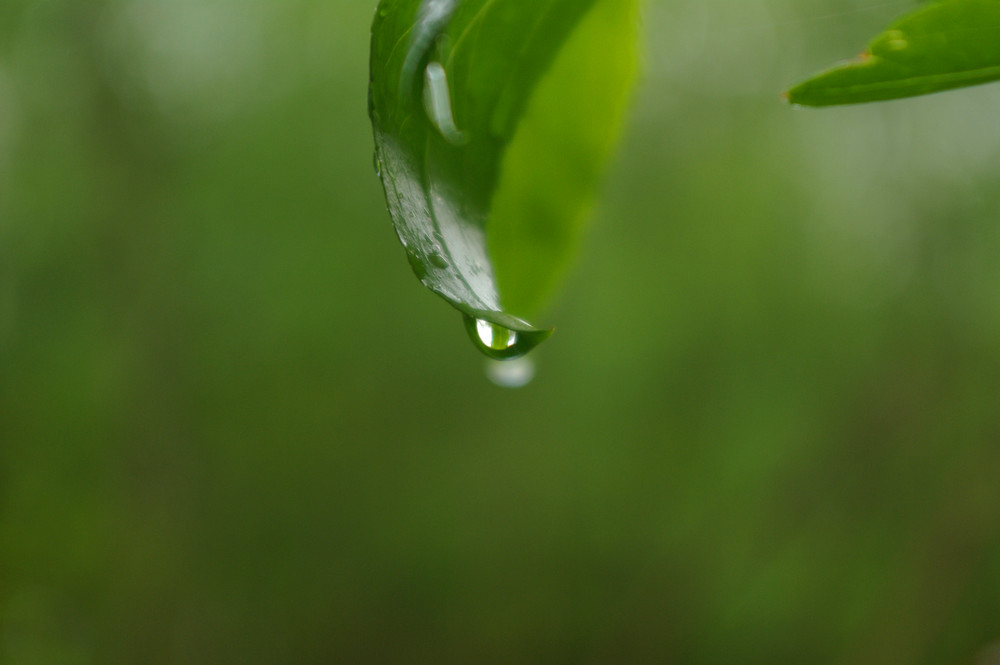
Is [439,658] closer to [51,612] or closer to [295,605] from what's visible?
[295,605]

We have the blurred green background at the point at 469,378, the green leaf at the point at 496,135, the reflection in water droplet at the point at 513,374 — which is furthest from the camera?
the blurred green background at the point at 469,378

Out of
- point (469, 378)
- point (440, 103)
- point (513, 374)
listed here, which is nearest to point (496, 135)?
point (440, 103)

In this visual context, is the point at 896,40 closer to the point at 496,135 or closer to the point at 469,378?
the point at 496,135

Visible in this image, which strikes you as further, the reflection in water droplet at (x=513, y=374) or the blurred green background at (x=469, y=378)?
the blurred green background at (x=469, y=378)

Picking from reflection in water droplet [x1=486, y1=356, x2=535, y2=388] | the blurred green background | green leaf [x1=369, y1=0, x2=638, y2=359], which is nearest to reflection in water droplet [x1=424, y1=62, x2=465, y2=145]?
green leaf [x1=369, y1=0, x2=638, y2=359]

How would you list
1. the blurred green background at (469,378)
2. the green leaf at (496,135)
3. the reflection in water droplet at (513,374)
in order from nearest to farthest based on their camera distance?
the green leaf at (496,135) → the reflection in water droplet at (513,374) → the blurred green background at (469,378)

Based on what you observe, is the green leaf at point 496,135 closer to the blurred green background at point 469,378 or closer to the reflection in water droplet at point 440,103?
the reflection in water droplet at point 440,103

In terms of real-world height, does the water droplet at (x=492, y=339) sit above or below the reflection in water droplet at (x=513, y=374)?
above

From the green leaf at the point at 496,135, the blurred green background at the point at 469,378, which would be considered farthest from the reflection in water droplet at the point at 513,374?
the blurred green background at the point at 469,378
